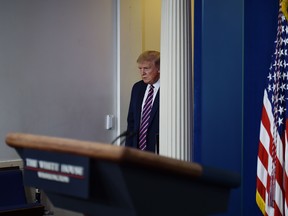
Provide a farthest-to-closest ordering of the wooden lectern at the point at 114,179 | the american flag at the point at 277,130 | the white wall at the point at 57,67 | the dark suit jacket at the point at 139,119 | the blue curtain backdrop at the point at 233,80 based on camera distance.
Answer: the white wall at the point at 57,67 < the dark suit jacket at the point at 139,119 < the blue curtain backdrop at the point at 233,80 < the american flag at the point at 277,130 < the wooden lectern at the point at 114,179

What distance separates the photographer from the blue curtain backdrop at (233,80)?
124 inches

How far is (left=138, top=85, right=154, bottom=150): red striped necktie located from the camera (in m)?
3.98

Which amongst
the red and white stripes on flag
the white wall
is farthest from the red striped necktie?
the red and white stripes on flag

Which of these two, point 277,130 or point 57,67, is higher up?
point 57,67

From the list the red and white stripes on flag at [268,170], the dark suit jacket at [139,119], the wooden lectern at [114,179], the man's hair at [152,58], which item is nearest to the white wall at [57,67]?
the dark suit jacket at [139,119]

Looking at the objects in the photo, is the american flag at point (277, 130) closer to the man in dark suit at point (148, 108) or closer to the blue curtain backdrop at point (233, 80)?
the blue curtain backdrop at point (233, 80)

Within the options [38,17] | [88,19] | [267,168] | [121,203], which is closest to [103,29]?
[88,19]

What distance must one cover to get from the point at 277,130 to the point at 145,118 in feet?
4.53

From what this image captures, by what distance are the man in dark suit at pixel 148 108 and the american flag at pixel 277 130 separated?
1.13 m

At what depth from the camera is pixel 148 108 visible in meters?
3.99

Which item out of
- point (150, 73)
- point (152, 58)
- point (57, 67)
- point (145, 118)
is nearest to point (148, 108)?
point (145, 118)

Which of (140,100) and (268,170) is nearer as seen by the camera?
(268,170)

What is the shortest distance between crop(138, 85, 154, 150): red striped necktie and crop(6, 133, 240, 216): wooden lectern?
2.74m

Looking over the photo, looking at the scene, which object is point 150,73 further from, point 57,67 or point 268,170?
point 268,170
